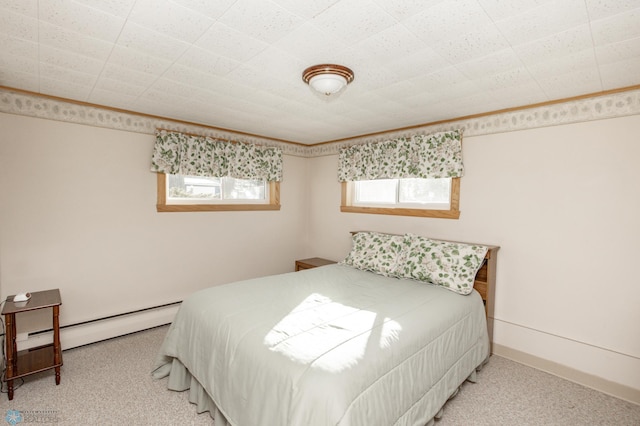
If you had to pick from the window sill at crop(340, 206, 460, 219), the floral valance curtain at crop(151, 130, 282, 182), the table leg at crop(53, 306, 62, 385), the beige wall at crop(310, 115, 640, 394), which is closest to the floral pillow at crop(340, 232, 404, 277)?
the window sill at crop(340, 206, 460, 219)

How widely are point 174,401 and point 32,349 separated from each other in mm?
1483

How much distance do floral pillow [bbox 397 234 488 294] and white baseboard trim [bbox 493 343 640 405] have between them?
0.83 metres

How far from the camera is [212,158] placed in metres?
3.54

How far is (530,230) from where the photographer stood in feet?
8.64

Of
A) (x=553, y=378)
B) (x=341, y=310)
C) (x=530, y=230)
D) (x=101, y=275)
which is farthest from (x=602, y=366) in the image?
(x=101, y=275)

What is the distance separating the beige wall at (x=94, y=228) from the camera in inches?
98.7

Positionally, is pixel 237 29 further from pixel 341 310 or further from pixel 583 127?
pixel 583 127

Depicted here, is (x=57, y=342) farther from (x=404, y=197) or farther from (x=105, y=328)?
(x=404, y=197)

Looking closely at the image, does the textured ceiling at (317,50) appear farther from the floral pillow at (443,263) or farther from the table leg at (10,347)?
the table leg at (10,347)

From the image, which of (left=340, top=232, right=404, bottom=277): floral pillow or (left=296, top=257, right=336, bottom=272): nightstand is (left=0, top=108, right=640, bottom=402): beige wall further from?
(left=296, top=257, right=336, bottom=272): nightstand

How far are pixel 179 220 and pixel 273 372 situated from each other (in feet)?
8.05

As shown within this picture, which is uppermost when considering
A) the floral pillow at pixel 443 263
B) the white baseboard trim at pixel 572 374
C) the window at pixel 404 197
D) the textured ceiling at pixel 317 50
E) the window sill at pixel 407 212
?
the textured ceiling at pixel 317 50

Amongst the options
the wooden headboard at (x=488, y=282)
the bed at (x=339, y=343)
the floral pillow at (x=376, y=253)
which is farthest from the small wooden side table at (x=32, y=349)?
the wooden headboard at (x=488, y=282)

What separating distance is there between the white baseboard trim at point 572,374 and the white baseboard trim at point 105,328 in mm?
3359
